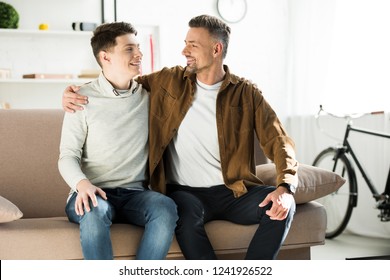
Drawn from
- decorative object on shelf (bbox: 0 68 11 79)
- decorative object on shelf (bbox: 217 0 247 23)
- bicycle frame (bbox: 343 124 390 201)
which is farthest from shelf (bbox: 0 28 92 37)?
bicycle frame (bbox: 343 124 390 201)

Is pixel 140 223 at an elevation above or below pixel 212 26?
below

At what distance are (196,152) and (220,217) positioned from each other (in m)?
0.26

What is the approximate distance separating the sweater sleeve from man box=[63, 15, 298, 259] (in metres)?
0.04

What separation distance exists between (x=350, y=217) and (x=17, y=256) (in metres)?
2.61

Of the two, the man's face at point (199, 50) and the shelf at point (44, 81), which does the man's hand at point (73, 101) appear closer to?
the man's face at point (199, 50)

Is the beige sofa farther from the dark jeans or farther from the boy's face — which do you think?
the boy's face

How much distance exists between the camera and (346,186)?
4438mm

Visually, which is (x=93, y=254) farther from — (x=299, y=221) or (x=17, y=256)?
(x=299, y=221)

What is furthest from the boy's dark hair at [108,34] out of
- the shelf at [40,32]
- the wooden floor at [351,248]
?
the shelf at [40,32]

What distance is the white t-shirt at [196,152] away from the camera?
2342mm

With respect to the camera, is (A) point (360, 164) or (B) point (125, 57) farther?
(A) point (360, 164)

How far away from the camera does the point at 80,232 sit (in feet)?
6.73

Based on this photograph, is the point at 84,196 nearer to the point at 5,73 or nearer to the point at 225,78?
the point at 225,78

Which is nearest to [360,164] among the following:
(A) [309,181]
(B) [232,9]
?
(A) [309,181]
